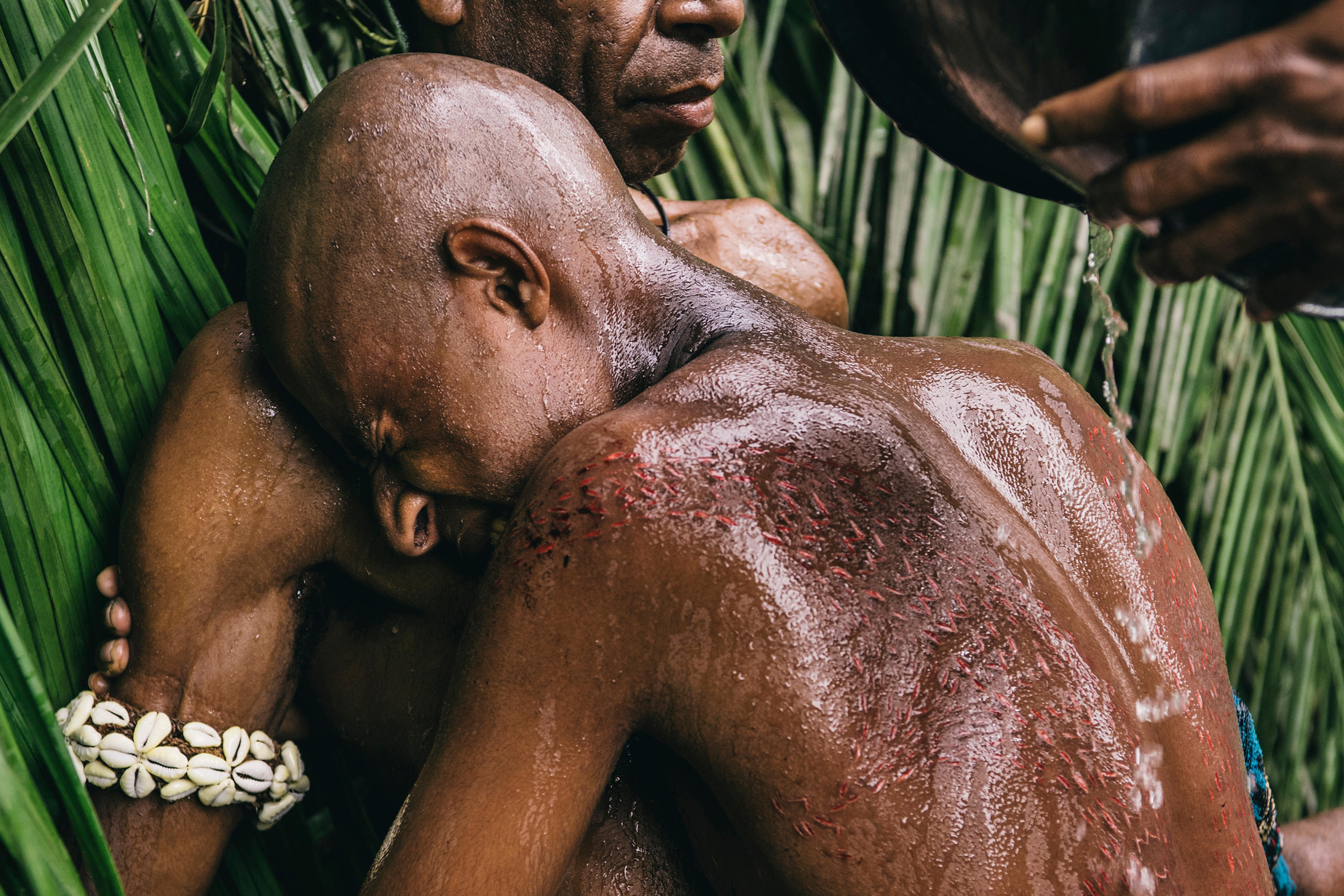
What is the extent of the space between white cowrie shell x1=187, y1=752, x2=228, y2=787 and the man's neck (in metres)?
0.50

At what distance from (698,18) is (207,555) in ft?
2.33

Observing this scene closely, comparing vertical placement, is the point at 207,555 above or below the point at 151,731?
above

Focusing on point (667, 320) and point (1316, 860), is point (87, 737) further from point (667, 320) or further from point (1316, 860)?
point (1316, 860)

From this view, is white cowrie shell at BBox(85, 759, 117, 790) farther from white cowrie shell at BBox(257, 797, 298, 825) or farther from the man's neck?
the man's neck

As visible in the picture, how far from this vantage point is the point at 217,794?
1.02m

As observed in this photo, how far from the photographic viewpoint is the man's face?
1089 millimetres

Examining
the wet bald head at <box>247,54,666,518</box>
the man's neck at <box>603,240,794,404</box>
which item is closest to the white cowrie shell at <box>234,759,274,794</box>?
the wet bald head at <box>247,54,666,518</box>

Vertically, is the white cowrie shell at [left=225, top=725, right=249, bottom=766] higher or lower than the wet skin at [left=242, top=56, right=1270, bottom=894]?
lower

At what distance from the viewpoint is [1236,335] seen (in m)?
1.78

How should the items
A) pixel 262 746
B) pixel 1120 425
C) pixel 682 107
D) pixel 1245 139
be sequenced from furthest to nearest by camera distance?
1. pixel 682 107
2. pixel 262 746
3. pixel 1120 425
4. pixel 1245 139

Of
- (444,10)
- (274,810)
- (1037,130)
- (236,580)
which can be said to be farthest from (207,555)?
(1037,130)

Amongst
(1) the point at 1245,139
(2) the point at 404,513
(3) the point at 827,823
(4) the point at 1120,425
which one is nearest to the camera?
(1) the point at 1245,139

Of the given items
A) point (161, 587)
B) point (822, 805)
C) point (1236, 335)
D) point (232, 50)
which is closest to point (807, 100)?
point (1236, 335)

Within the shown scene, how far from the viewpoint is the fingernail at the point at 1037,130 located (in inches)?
19.0
